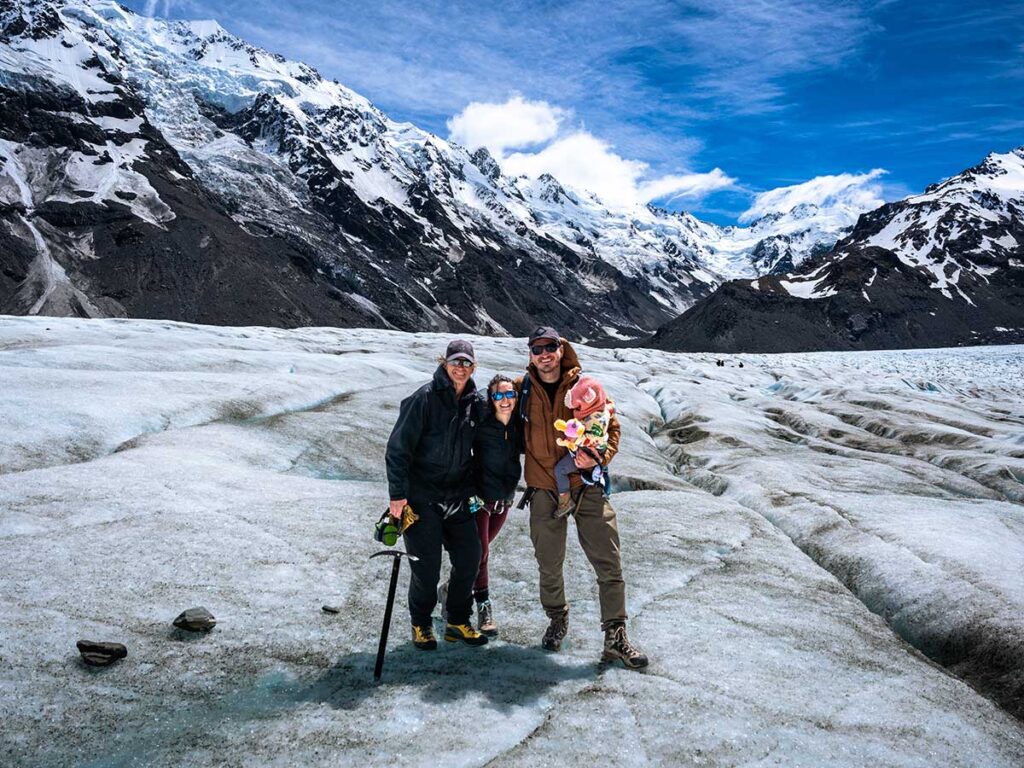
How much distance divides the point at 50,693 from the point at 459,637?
3.88 m

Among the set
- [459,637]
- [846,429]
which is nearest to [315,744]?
[459,637]

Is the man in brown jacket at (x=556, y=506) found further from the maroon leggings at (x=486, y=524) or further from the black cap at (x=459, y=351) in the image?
the black cap at (x=459, y=351)

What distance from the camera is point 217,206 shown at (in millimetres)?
190375

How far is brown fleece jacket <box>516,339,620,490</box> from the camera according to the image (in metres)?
6.93

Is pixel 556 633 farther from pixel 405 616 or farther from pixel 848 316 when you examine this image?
pixel 848 316

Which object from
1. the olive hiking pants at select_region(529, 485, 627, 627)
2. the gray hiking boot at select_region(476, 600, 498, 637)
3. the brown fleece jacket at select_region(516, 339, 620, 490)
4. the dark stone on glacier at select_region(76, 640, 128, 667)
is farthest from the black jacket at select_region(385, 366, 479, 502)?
the dark stone on glacier at select_region(76, 640, 128, 667)

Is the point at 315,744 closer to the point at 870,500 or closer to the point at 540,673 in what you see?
the point at 540,673

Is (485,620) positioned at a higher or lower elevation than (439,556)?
lower

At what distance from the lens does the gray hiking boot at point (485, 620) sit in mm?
7289

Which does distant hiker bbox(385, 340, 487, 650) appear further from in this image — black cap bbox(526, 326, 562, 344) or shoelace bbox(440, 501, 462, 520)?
black cap bbox(526, 326, 562, 344)

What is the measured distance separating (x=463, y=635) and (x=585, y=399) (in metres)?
3.08

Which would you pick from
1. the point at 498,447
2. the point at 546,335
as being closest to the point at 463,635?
the point at 498,447

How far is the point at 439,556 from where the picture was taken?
6.91 metres

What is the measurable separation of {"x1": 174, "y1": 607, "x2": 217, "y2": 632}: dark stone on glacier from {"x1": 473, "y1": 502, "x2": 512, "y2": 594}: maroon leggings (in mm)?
2963
